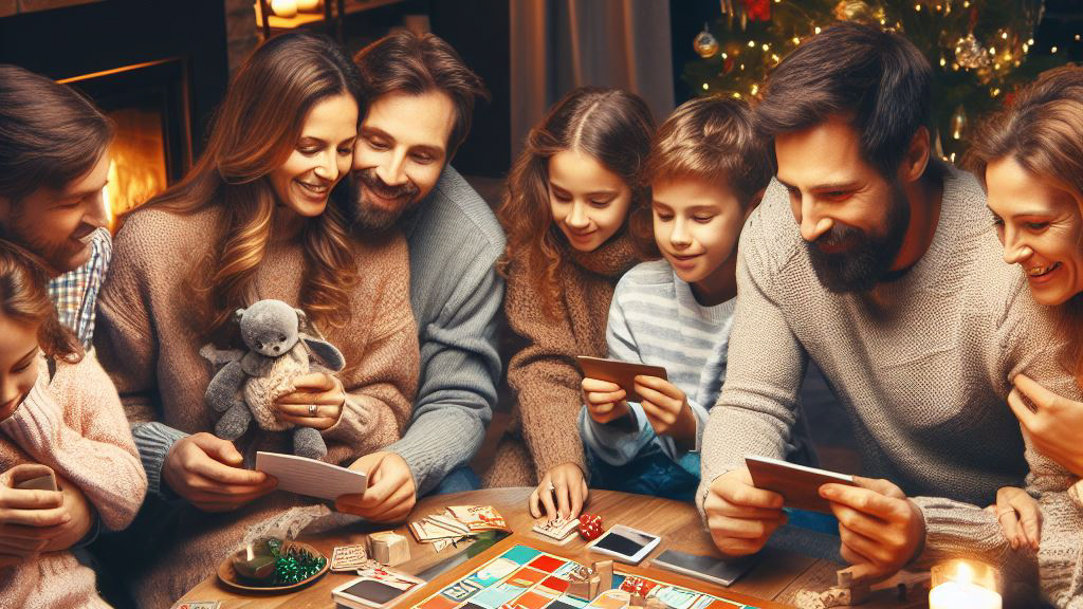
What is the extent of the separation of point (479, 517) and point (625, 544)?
0.29m

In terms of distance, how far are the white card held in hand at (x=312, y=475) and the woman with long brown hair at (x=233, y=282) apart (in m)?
0.19

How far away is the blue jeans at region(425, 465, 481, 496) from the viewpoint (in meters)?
2.70

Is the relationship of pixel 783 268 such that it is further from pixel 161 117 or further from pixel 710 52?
pixel 161 117

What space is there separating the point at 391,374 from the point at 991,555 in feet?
4.51

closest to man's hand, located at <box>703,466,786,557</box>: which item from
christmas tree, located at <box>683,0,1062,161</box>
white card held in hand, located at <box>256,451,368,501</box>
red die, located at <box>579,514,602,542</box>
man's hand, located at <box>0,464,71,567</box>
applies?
red die, located at <box>579,514,602,542</box>

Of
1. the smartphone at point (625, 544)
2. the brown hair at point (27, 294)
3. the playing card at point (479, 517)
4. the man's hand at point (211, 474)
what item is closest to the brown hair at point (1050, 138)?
the smartphone at point (625, 544)

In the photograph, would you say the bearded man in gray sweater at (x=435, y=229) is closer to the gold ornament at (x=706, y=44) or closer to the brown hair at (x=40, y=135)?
the brown hair at (x=40, y=135)

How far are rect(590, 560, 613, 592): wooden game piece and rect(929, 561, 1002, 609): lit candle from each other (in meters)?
0.55

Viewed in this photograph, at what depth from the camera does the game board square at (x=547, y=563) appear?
205cm

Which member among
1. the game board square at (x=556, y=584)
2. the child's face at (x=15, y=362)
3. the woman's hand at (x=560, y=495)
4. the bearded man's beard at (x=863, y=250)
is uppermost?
the bearded man's beard at (x=863, y=250)

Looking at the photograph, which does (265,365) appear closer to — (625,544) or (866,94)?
(625,544)

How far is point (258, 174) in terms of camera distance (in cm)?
248

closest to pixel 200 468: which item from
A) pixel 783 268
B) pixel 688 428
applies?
pixel 688 428

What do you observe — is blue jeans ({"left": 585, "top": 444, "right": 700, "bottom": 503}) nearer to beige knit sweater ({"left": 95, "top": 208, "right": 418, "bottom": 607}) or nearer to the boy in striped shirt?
the boy in striped shirt
